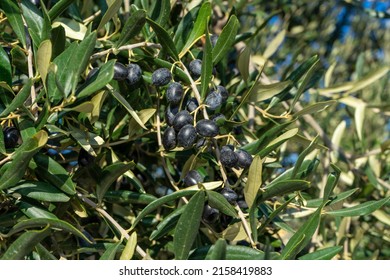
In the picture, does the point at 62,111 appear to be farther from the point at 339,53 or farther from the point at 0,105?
the point at 339,53

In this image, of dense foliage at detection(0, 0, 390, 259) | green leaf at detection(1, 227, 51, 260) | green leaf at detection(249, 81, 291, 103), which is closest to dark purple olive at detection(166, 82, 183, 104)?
dense foliage at detection(0, 0, 390, 259)

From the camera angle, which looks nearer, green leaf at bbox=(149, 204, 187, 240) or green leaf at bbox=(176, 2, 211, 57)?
green leaf at bbox=(149, 204, 187, 240)

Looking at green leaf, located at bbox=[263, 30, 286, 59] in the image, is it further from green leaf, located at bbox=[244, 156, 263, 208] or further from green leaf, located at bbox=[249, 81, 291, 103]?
green leaf, located at bbox=[244, 156, 263, 208]

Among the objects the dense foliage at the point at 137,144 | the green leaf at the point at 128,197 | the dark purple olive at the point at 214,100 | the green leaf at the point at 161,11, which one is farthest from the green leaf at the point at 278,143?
the green leaf at the point at 161,11

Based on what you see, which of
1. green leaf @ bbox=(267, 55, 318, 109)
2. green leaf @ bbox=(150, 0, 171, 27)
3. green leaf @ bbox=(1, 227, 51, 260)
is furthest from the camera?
green leaf @ bbox=(267, 55, 318, 109)

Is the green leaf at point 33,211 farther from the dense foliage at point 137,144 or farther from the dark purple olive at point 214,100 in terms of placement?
the dark purple olive at point 214,100
